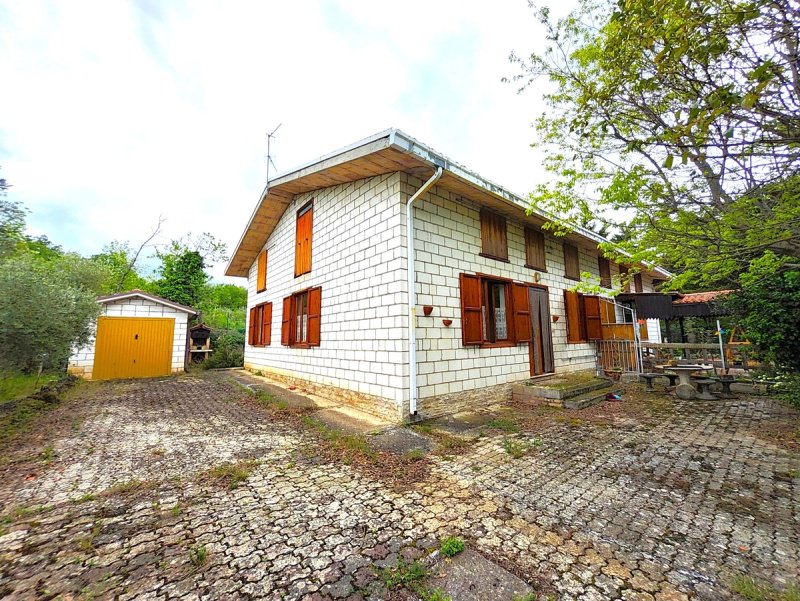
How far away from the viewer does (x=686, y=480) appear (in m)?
2.88

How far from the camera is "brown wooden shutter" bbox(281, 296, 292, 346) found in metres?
8.18

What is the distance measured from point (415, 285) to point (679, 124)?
3.59 meters

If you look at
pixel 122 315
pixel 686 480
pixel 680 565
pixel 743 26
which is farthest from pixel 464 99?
pixel 122 315

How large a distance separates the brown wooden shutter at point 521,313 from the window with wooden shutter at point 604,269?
4.89 meters

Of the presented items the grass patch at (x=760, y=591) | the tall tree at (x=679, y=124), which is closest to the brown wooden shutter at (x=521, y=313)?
the tall tree at (x=679, y=124)

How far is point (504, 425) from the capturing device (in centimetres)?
465

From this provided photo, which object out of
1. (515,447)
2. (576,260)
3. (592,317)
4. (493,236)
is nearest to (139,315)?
(493,236)


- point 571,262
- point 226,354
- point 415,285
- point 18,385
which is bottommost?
point 18,385

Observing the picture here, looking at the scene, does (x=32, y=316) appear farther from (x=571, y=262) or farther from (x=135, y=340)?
(x=571, y=262)

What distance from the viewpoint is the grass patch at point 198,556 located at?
180 cm

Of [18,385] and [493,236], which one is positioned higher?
[493,236]

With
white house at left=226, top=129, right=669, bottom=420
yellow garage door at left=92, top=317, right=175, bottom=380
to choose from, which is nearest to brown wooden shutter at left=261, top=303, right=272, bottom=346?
white house at left=226, top=129, right=669, bottom=420

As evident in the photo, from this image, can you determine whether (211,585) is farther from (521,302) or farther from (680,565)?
(521,302)

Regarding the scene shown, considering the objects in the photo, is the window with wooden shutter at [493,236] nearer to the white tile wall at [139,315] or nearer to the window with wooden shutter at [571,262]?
the window with wooden shutter at [571,262]
